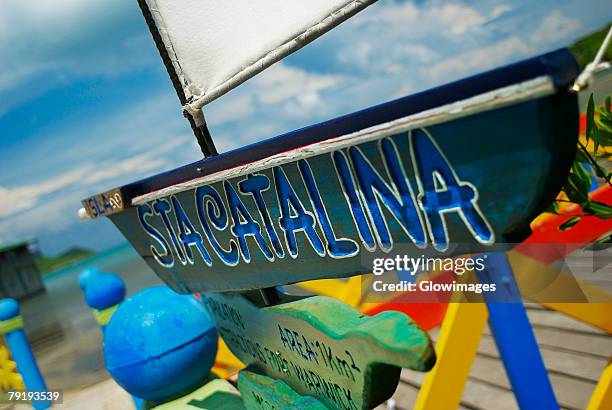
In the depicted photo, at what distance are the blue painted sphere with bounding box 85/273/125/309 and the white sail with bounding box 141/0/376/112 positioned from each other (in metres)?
2.49

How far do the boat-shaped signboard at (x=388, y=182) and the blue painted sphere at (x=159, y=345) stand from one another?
955mm

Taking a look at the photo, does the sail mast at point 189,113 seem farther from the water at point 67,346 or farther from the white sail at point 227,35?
the water at point 67,346

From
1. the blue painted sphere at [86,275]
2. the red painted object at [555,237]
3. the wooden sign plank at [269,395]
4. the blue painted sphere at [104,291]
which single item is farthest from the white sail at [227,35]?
the blue painted sphere at [86,275]

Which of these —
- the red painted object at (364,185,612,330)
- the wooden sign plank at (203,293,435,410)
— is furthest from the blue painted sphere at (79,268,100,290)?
the wooden sign plank at (203,293,435,410)

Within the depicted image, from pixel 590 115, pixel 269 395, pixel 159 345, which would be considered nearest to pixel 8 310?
pixel 159 345

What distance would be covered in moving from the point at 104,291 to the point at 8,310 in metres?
2.02

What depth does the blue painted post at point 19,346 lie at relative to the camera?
548cm

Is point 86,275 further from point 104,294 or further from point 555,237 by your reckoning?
point 555,237

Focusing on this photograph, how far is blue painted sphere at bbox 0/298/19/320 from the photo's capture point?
5420 mm

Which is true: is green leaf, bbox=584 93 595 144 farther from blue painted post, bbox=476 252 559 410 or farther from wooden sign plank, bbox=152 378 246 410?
wooden sign plank, bbox=152 378 246 410

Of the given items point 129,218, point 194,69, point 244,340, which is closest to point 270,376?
point 244,340

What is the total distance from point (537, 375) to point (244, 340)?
4.30 feet

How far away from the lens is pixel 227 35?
207 centimetres

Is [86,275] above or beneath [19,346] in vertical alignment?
above
